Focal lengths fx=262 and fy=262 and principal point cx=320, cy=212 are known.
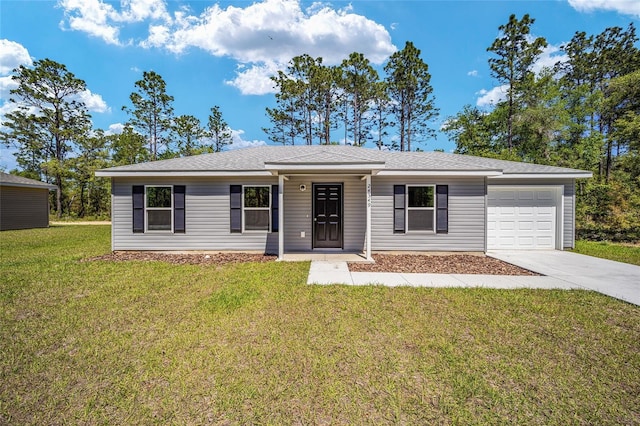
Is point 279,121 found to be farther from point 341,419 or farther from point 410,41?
point 341,419

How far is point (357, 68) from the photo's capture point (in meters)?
20.0

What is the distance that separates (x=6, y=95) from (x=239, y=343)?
32.2 m

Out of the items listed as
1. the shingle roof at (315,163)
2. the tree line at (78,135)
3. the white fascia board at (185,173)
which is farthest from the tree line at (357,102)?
the white fascia board at (185,173)

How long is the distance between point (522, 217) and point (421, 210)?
3830 mm

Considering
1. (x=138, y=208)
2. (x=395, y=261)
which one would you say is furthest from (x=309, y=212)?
(x=138, y=208)

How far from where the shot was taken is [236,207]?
27.1 feet

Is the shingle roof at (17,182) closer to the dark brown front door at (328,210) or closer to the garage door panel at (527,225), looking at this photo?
the dark brown front door at (328,210)

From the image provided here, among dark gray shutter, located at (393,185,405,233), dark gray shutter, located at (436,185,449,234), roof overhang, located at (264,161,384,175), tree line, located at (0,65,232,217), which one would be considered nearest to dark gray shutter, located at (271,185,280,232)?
roof overhang, located at (264,161,384,175)

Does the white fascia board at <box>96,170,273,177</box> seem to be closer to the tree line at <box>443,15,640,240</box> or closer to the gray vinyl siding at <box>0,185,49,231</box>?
the gray vinyl siding at <box>0,185,49,231</box>

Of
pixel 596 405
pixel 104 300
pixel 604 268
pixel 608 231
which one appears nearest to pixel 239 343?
pixel 104 300

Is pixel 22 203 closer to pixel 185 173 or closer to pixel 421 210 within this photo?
pixel 185 173

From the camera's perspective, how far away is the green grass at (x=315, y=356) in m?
2.12

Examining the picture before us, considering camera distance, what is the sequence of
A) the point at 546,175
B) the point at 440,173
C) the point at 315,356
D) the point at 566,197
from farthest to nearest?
the point at 566,197, the point at 546,175, the point at 440,173, the point at 315,356

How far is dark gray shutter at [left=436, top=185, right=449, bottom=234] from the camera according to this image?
8.21 meters
